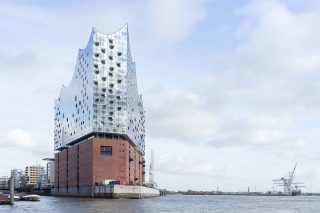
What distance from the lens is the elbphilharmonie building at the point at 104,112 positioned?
6161 inches

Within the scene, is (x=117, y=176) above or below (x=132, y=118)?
below

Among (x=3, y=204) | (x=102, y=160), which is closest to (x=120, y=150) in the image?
(x=102, y=160)

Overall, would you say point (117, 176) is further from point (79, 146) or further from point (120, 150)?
point (79, 146)

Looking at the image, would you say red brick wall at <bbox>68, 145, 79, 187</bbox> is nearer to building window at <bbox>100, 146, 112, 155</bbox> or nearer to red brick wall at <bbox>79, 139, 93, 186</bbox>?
red brick wall at <bbox>79, 139, 93, 186</bbox>

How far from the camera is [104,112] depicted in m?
159

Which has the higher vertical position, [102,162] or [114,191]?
[102,162]

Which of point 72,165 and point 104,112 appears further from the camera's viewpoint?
point 72,165

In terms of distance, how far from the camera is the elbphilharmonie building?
6161 inches

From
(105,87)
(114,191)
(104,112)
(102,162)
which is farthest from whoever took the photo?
(105,87)

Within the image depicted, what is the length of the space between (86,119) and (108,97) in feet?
34.1

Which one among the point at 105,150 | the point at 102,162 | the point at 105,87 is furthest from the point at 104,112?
the point at 102,162

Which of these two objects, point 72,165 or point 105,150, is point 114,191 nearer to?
point 105,150

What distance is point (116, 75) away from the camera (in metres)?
163

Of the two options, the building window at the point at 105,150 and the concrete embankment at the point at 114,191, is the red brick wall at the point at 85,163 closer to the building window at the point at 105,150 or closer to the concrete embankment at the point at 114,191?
the concrete embankment at the point at 114,191
